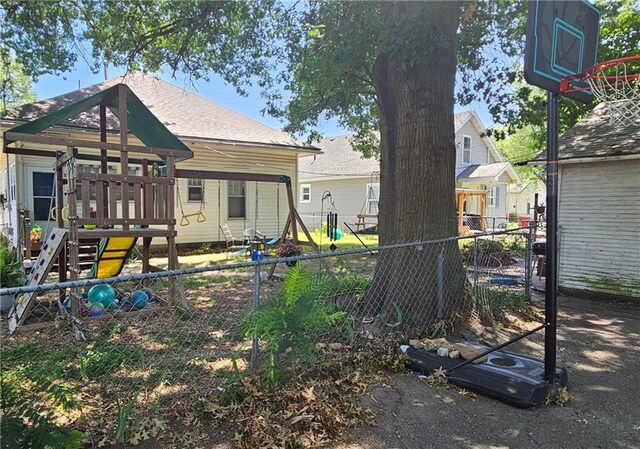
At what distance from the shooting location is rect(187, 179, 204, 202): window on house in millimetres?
12711

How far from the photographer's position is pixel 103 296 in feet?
18.1

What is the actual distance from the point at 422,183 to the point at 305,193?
21.7 m

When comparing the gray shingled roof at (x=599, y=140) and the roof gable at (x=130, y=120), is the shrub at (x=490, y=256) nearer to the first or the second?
the gray shingled roof at (x=599, y=140)

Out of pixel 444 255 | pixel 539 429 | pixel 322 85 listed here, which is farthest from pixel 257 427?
pixel 322 85

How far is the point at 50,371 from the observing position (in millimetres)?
3447

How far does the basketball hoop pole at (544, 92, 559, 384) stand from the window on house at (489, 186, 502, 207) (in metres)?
22.4

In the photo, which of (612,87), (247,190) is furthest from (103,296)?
(247,190)

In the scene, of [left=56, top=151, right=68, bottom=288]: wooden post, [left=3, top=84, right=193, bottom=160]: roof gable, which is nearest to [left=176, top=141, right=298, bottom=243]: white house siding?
[left=3, top=84, right=193, bottom=160]: roof gable

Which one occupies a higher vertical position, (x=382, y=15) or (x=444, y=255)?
(x=382, y=15)

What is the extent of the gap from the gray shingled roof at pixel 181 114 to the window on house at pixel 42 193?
1.48 meters

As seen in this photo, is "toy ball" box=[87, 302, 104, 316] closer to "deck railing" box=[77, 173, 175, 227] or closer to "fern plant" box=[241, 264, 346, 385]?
"deck railing" box=[77, 173, 175, 227]

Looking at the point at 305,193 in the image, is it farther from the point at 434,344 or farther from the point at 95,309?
the point at 434,344

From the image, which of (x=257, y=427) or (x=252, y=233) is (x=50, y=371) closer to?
(x=257, y=427)

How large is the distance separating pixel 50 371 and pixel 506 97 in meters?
8.12
